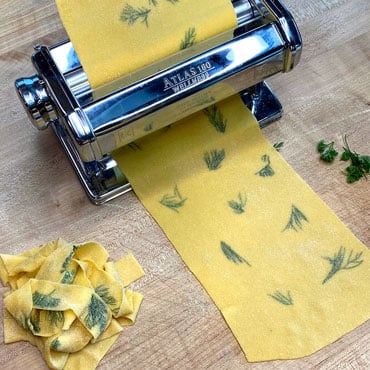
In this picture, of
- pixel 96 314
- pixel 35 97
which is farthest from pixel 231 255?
pixel 35 97

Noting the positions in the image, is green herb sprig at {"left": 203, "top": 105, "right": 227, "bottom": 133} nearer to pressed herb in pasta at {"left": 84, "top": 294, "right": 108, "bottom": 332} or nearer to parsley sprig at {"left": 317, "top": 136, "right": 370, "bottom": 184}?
parsley sprig at {"left": 317, "top": 136, "right": 370, "bottom": 184}

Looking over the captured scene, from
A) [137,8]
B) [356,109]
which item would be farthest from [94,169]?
[356,109]

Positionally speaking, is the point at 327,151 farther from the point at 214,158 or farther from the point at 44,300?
the point at 44,300

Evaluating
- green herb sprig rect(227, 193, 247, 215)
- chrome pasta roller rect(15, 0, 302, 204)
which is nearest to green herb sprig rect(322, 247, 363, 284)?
green herb sprig rect(227, 193, 247, 215)

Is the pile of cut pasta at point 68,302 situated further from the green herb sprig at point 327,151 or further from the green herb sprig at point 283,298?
the green herb sprig at point 327,151

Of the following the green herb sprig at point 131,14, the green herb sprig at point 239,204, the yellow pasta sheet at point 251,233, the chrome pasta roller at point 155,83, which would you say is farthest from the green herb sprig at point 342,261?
the green herb sprig at point 131,14

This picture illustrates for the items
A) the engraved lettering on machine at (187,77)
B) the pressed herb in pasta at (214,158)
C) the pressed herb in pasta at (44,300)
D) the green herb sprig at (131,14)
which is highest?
the green herb sprig at (131,14)
